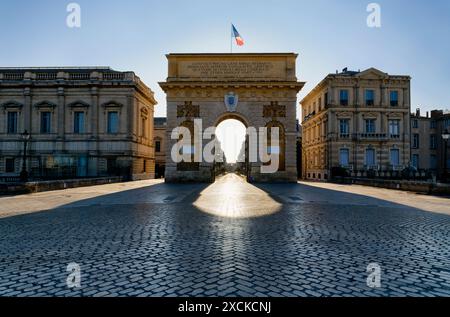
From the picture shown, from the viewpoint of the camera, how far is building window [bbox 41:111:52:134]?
124ft

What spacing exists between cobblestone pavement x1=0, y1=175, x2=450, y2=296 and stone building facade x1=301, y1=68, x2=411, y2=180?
32683mm

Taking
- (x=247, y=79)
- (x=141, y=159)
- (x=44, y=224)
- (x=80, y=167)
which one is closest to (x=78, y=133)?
(x=80, y=167)

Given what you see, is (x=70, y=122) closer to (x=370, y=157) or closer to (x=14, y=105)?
(x=14, y=105)

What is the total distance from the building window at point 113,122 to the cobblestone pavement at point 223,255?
29982 millimetres

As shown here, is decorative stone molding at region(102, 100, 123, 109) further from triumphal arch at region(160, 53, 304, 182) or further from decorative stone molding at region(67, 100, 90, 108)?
triumphal arch at region(160, 53, 304, 182)

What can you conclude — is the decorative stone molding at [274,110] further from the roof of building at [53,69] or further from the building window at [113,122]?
the roof of building at [53,69]

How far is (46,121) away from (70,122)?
3.12 m

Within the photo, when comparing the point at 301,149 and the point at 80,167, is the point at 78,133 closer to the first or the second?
the point at 80,167

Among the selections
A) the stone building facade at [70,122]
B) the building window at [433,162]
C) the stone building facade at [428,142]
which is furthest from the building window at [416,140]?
the stone building facade at [70,122]

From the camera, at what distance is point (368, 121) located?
4072cm

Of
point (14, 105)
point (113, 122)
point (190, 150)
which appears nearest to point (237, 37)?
point (190, 150)

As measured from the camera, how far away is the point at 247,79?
30391 millimetres

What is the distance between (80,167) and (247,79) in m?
22.8

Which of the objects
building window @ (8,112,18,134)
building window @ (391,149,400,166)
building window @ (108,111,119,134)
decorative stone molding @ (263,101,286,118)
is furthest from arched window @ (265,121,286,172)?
building window @ (8,112,18,134)
